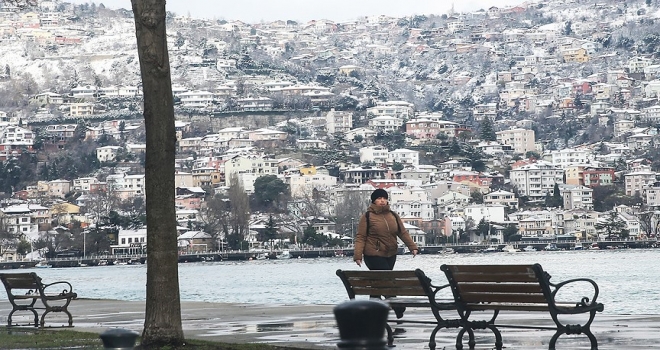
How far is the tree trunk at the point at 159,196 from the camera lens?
10938mm

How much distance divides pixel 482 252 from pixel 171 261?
131m

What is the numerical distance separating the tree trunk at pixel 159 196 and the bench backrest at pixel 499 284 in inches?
79.0

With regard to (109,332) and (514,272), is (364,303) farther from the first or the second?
(514,272)

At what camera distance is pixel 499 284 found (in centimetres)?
1038

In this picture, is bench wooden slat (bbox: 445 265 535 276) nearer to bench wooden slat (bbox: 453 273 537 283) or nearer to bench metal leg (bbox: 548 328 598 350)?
bench wooden slat (bbox: 453 273 537 283)

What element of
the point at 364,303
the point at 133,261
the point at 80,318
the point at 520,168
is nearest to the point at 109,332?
the point at 364,303

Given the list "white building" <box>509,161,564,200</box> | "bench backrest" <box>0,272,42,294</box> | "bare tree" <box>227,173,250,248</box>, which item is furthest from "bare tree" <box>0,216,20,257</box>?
"bench backrest" <box>0,272,42,294</box>

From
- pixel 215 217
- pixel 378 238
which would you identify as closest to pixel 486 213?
pixel 215 217

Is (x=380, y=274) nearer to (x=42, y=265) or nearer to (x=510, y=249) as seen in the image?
(x=42, y=265)

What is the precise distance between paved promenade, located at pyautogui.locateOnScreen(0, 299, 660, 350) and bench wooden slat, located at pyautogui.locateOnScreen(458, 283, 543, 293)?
463 millimetres

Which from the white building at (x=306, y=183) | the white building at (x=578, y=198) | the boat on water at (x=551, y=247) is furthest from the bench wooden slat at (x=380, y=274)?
the white building at (x=578, y=198)

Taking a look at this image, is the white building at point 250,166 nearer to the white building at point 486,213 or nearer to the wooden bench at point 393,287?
the white building at point 486,213

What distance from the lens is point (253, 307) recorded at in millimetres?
17641

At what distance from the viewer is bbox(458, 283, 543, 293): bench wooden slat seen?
399 inches
